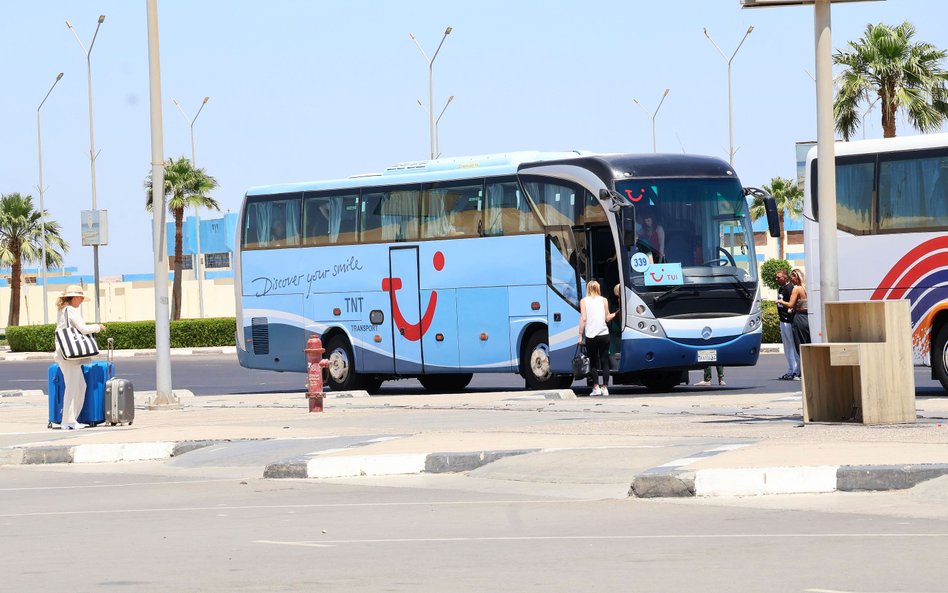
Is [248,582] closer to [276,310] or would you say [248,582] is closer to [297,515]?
[297,515]

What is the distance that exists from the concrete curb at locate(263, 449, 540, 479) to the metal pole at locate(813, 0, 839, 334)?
3860 mm

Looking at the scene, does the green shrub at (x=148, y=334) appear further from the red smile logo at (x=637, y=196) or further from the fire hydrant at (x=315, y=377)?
the fire hydrant at (x=315, y=377)

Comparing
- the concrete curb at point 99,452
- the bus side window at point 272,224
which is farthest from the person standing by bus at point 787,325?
the concrete curb at point 99,452

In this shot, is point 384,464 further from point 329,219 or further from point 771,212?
point 329,219

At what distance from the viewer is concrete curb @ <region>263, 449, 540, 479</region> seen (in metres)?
13.9

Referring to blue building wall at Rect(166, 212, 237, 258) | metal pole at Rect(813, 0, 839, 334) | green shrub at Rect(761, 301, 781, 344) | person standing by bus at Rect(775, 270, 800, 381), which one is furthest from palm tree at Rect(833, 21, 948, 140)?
blue building wall at Rect(166, 212, 237, 258)

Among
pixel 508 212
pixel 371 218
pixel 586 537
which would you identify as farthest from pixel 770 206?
pixel 586 537

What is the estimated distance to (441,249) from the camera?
2673cm

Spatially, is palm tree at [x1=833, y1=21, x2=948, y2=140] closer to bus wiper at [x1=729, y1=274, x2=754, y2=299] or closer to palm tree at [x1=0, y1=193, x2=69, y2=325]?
bus wiper at [x1=729, y1=274, x2=754, y2=299]

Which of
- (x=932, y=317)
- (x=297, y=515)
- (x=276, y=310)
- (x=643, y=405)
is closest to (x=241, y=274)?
(x=276, y=310)

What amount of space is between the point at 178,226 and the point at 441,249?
46.5 metres

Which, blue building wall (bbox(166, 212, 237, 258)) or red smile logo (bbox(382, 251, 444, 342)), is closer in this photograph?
red smile logo (bbox(382, 251, 444, 342))

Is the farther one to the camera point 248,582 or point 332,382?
point 332,382

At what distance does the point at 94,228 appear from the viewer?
49.9m
